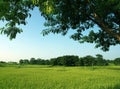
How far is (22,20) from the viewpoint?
331 inches

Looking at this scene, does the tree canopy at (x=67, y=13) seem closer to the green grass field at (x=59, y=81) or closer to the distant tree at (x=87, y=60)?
the green grass field at (x=59, y=81)

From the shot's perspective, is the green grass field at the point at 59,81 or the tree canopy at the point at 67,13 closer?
the tree canopy at the point at 67,13

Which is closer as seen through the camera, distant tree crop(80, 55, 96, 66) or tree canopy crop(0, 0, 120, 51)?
tree canopy crop(0, 0, 120, 51)

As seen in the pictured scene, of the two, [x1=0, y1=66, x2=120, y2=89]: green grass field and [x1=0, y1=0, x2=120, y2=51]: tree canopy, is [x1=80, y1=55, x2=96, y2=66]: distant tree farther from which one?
[x1=0, y1=0, x2=120, y2=51]: tree canopy

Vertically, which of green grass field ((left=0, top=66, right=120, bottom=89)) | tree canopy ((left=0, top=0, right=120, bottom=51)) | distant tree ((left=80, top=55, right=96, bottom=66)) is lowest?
green grass field ((left=0, top=66, right=120, bottom=89))

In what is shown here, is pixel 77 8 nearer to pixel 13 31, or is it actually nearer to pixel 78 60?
pixel 13 31

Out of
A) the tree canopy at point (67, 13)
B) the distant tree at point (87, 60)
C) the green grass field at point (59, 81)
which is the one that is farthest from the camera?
the distant tree at point (87, 60)

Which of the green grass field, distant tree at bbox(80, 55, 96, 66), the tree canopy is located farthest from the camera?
distant tree at bbox(80, 55, 96, 66)

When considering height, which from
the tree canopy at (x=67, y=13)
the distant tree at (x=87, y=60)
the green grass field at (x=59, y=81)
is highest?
the distant tree at (x=87, y=60)

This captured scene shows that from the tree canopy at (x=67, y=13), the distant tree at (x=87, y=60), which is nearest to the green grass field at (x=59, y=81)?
the tree canopy at (x=67, y=13)

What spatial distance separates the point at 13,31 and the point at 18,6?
2.36 feet

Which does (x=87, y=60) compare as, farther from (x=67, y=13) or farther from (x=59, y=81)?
(x=67, y=13)

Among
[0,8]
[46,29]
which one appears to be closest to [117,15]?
[46,29]

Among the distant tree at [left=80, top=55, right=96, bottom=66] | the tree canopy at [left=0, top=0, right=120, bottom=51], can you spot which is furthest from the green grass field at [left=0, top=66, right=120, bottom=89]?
the distant tree at [left=80, top=55, right=96, bottom=66]
